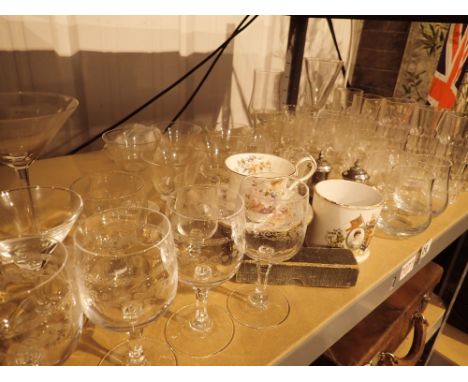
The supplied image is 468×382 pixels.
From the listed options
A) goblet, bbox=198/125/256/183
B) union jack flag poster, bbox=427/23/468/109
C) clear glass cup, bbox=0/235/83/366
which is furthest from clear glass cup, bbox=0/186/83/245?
union jack flag poster, bbox=427/23/468/109

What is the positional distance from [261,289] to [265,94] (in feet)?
2.48

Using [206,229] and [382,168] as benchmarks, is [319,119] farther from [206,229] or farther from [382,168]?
[206,229]

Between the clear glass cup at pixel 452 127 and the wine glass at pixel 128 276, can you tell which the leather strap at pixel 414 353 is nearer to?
the clear glass cup at pixel 452 127

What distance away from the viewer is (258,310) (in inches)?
19.0

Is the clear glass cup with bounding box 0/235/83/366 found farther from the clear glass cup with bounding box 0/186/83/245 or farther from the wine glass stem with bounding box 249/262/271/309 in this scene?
the wine glass stem with bounding box 249/262/271/309

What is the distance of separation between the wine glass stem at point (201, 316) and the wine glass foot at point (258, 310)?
37 mm

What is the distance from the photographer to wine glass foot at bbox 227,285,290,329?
46 centimetres

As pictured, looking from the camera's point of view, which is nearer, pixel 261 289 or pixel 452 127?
pixel 261 289

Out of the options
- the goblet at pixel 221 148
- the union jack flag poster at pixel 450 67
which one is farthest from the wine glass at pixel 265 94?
the union jack flag poster at pixel 450 67

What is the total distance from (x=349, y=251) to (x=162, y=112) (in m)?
0.80

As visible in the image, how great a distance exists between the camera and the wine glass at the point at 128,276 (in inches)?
13.8

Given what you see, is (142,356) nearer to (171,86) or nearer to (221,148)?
(221,148)

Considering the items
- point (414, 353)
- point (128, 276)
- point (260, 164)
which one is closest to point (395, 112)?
point (260, 164)

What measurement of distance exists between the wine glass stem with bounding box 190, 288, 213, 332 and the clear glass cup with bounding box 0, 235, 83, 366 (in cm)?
15
